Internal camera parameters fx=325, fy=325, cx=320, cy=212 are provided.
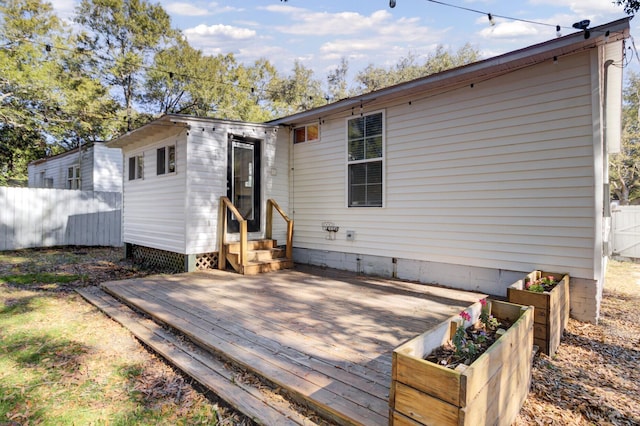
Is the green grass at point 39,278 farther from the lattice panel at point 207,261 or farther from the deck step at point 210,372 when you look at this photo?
the deck step at point 210,372

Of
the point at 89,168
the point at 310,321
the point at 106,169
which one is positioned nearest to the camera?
the point at 310,321

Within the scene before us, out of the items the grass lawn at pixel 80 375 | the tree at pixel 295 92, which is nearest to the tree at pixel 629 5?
the grass lawn at pixel 80 375

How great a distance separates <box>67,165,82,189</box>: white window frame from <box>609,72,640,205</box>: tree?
2613cm

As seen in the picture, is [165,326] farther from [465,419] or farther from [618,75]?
[618,75]

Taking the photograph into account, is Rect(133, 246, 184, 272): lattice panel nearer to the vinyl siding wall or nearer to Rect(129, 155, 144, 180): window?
Rect(129, 155, 144, 180): window

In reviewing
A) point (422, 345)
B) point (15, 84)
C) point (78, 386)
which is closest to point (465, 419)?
point (422, 345)

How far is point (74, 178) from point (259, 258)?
11.9 meters

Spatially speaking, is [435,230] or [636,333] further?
[435,230]

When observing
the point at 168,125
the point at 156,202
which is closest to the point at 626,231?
the point at 168,125

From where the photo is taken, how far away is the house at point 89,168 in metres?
12.6

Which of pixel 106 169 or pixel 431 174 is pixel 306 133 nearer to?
pixel 431 174

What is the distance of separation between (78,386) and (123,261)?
21.6ft

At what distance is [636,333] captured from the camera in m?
3.60

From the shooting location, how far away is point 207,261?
652 cm
